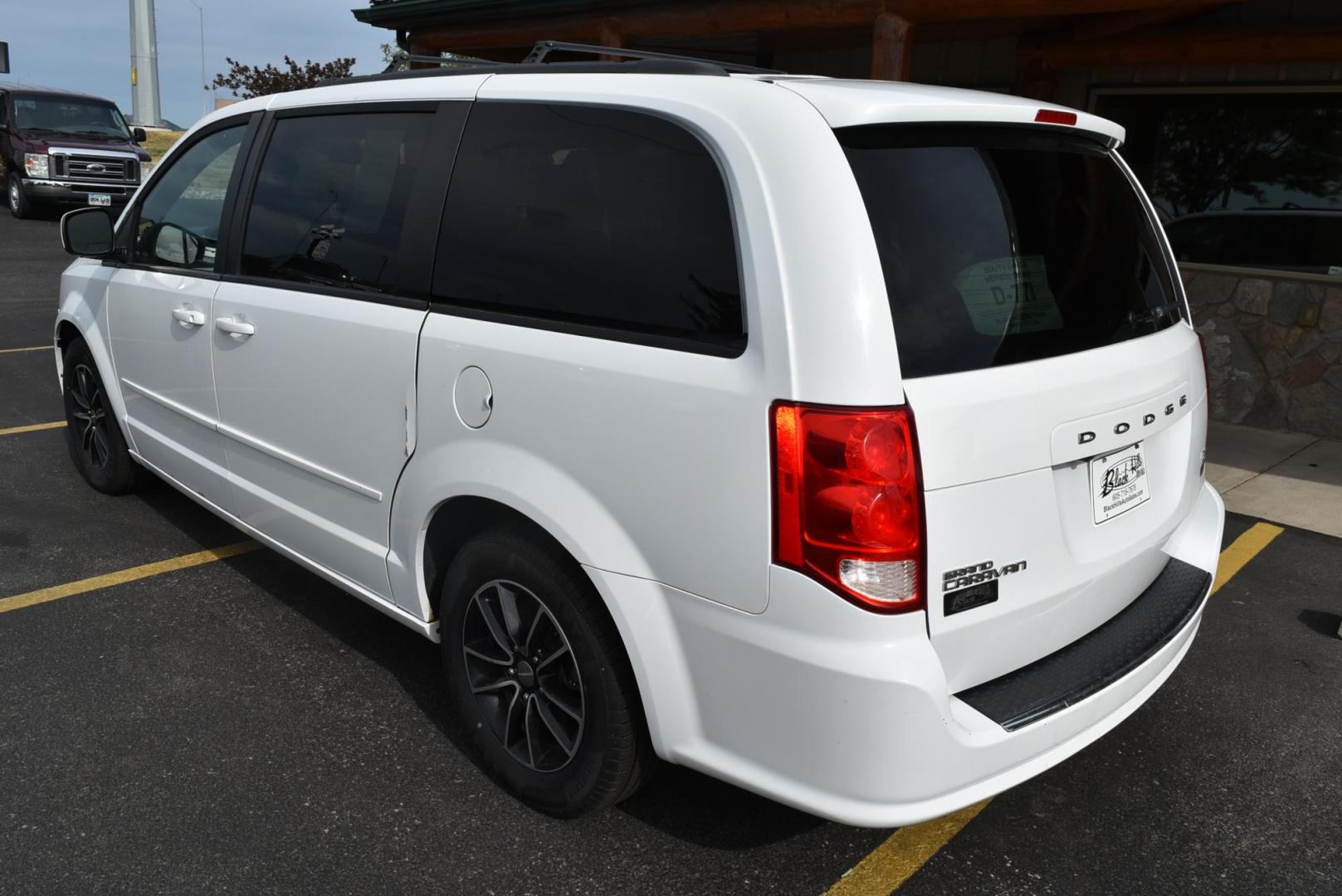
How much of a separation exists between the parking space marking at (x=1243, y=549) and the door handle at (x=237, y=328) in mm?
3898

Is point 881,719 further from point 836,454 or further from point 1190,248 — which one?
point 1190,248

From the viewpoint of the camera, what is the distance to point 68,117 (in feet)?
60.5

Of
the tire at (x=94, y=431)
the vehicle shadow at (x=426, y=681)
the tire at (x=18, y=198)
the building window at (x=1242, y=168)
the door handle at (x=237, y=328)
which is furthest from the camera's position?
the tire at (x=18, y=198)

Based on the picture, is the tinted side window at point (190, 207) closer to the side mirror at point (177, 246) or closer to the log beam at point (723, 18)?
the side mirror at point (177, 246)

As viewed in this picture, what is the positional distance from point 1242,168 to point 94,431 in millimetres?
7513

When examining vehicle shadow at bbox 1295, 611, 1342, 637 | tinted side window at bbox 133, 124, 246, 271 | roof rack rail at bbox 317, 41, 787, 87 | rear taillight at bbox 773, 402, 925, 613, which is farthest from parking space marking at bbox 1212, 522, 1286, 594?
tinted side window at bbox 133, 124, 246, 271

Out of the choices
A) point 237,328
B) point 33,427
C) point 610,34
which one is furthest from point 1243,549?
point 33,427

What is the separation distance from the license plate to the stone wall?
5629 millimetres

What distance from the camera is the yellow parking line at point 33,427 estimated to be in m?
A: 6.29

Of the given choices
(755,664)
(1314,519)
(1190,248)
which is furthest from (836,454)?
(1190,248)

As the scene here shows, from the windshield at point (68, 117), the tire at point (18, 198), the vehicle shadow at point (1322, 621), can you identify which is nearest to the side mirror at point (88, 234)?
the vehicle shadow at point (1322, 621)

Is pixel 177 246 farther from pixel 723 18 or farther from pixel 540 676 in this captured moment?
pixel 723 18

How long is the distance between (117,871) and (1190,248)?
779 centimetres

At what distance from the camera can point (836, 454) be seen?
2023 mm
